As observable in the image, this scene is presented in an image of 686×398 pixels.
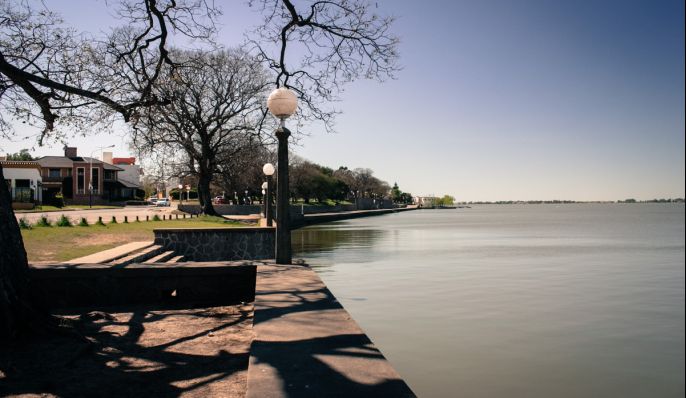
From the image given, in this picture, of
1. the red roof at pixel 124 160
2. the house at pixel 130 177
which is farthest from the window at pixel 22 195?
the red roof at pixel 124 160

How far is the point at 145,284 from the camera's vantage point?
795cm

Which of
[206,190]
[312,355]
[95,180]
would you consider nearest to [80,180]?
[95,180]

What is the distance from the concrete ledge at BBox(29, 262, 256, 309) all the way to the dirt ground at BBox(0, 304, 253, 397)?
710mm

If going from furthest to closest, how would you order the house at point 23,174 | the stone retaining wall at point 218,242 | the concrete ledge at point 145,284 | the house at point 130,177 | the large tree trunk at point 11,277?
1. the house at point 130,177
2. the house at point 23,174
3. the stone retaining wall at point 218,242
4. the concrete ledge at point 145,284
5. the large tree trunk at point 11,277

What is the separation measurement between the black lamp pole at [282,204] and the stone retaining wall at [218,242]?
11.5 metres

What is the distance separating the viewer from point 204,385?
4531 millimetres

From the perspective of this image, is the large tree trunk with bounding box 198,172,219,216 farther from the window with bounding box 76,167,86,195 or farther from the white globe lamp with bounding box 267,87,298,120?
the window with bounding box 76,167,86,195

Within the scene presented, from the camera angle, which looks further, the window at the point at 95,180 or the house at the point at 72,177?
the window at the point at 95,180

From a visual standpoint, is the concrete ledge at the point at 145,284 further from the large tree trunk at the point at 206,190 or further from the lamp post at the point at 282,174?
the large tree trunk at the point at 206,190

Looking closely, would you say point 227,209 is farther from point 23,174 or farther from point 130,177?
point 130,177

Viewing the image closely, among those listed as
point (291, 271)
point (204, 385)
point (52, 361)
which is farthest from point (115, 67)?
point (204, 385)

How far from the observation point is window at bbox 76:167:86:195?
7512cm

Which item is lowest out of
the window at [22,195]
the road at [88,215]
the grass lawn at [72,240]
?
the grass lawn at [72,240]

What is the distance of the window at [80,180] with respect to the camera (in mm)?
75125
